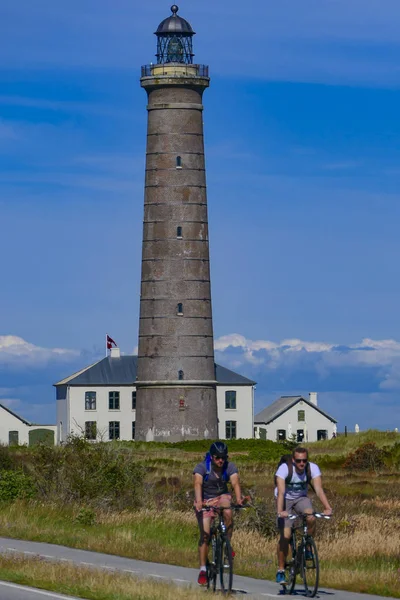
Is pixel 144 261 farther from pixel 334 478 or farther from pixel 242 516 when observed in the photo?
pixel 242 516

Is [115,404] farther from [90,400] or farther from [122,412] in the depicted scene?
[90,400]

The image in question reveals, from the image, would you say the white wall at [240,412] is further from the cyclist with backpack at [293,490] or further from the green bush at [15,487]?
the cyclist with backpack at [293,490]

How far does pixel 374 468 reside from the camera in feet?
183

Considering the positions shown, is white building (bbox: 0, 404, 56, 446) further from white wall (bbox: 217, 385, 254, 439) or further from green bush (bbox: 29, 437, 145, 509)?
green bush (bbox: 29, 437, 145, 509)

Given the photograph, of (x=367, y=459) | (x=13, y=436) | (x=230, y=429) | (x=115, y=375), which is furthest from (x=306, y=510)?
(x=13, y=436)

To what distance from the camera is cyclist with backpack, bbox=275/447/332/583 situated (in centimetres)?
1579

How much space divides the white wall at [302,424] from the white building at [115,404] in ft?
13.5

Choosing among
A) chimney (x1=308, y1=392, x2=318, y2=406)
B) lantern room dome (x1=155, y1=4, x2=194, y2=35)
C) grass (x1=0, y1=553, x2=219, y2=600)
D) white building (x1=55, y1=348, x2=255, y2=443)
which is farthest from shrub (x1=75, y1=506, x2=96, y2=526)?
chimney (x1=308, y1=392, x2=318, y2=406)

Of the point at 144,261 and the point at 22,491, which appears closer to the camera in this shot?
the point at 22,491

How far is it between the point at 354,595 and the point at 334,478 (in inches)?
1275

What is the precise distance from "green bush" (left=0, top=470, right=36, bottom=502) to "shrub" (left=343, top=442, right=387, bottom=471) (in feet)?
89.7

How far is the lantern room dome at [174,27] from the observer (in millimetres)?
77812

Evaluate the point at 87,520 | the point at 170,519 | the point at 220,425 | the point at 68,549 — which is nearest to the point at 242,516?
the point at 170,519

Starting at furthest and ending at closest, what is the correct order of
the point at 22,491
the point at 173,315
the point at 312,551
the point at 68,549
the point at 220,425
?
the point at 220,425, the point at 173,315, the point at 22,491, the point at 68,549, the point at 312,551
